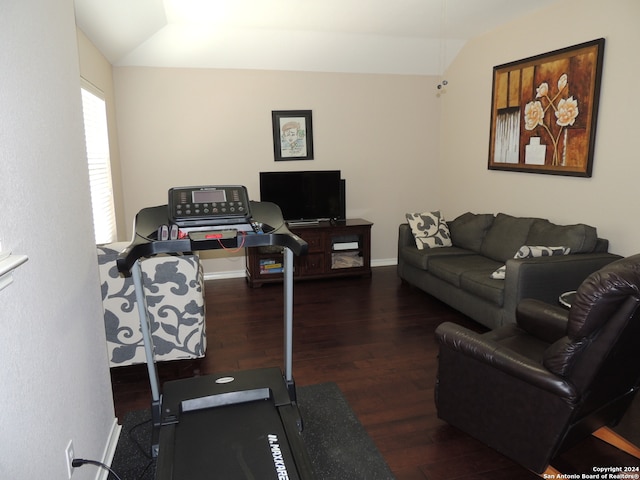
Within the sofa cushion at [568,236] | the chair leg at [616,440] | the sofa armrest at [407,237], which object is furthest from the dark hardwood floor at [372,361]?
the sofa cushion at [568,236]

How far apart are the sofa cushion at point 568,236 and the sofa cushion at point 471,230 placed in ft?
2.29

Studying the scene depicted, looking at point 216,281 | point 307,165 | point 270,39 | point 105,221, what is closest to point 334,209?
point 307,165

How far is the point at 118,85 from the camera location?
4.89 meters

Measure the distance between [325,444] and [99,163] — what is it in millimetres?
3230

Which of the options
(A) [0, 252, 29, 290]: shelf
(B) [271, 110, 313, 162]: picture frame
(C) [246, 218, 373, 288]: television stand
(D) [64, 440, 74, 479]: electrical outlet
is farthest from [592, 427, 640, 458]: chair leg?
(B) [271, 110, 313, 162]: picture frame

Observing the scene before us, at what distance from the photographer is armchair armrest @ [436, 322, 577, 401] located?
1875 millimetres

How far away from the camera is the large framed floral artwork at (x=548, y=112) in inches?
147

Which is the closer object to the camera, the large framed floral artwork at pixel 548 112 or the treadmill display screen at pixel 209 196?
the treadmill display screen at pixel 209 196

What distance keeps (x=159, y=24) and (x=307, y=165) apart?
221 centimetres

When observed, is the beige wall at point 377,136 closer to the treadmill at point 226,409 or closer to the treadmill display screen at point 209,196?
the treadmill at point 226,409

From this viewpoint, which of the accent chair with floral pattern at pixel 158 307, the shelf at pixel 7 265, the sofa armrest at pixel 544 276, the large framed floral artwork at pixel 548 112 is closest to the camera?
the shelf at pixel 7 265

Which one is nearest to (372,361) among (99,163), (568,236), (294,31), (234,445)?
(234,445)

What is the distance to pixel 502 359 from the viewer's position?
2064mm

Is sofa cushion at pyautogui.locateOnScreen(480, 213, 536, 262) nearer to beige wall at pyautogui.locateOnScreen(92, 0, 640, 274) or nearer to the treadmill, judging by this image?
beige wall at pyautogui.locateOnScreen(92, 0, 640, 274)
